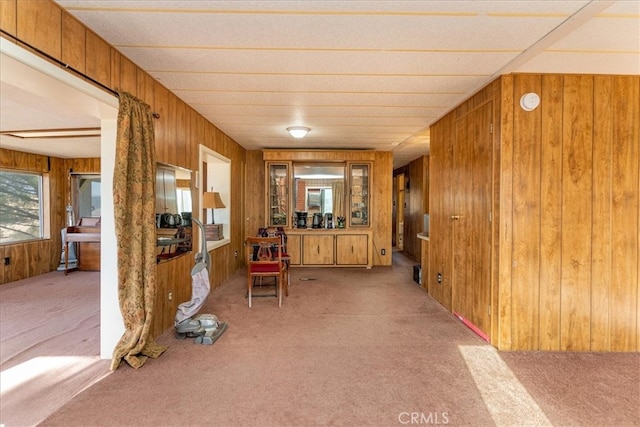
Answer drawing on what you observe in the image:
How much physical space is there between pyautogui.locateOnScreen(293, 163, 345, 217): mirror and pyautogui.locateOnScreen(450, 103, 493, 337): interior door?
124 inches

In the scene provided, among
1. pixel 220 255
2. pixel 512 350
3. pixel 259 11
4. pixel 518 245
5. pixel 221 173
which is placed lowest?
pixel 512 350

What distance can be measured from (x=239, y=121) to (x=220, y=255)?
6.89 ft

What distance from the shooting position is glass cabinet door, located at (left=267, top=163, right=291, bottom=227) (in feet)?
20.7

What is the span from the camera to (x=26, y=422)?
1743mm

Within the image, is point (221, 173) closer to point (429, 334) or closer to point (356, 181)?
point (356, 181)

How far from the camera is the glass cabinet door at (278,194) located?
20.7 ft

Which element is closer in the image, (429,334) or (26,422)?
(26,422)

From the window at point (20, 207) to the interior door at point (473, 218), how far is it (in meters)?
7.27

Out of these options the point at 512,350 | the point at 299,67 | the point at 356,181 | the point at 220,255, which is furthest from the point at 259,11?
the point at 356,181

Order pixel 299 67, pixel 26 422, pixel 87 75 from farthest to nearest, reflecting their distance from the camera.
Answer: pixel 299 67 < pixel 87 75 < pixel 26 422

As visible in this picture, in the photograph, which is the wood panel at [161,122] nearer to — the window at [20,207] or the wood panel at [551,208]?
the wood panel at [551,208]

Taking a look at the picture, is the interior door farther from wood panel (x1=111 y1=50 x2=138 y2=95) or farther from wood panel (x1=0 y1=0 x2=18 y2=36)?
wood panel (x1=0 y1=0 x2=18 y2=36)
